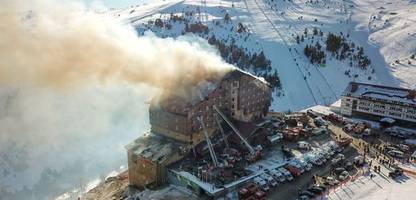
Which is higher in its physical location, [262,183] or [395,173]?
[262,183]

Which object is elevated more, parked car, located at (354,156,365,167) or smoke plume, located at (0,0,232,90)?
smoke plume, located at (0,0,232,90)

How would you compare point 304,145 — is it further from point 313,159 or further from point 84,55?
point 84,55

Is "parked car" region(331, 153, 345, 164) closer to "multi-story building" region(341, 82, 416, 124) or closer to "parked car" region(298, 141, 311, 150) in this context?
"parked car" region(298, 141, 311, 150)

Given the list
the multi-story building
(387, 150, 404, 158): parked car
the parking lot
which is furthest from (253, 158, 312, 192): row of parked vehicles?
the multi-story building

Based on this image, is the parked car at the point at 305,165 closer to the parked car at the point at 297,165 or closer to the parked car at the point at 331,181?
the parked car at the point at 297,165

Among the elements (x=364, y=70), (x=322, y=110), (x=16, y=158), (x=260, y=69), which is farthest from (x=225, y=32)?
(x=16, y=158)

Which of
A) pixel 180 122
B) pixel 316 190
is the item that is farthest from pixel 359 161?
pixel 180 122

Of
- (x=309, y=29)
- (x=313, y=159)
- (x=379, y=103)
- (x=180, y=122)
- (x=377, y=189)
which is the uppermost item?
(x=180, y=122)

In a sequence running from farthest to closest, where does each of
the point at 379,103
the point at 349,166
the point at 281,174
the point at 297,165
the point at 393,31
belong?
the point at 393,31
the point at 379,103
the point at 349,166
the point at 297,165
the point at 281,174
